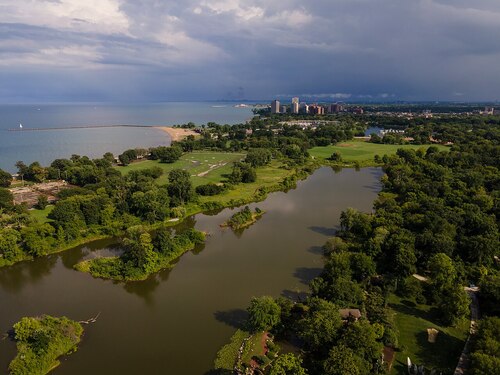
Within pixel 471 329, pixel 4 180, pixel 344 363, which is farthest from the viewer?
pixel 4 180

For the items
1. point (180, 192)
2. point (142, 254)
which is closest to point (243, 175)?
point (180, 192)

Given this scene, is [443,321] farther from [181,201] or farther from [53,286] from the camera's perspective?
[181,201]

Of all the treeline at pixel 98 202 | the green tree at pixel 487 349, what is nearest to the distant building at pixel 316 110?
the treeline at pixel 98 202

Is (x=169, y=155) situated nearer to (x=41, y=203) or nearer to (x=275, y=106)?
(x=41, y=203)

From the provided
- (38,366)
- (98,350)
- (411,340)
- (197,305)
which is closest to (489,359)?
(411,340)

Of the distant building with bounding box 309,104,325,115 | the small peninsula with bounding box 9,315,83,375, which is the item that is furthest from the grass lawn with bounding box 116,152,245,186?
the distant building with bounding box 309,104,325,115

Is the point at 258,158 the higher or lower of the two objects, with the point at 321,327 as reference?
higher

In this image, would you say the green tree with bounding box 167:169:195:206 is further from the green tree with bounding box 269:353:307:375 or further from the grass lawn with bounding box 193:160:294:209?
the green tree with bounding box 269:353:307:375
